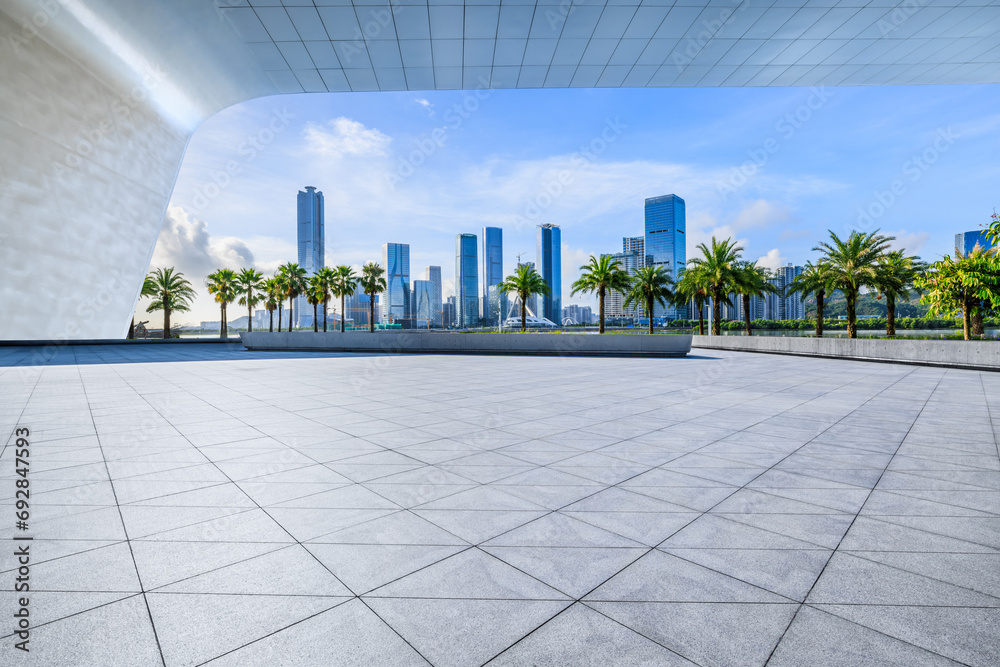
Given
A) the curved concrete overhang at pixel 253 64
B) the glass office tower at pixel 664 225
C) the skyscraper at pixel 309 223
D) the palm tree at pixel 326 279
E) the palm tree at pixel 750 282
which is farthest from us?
the skyscraper at pixel 309 223

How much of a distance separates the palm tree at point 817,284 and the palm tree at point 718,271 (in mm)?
5038

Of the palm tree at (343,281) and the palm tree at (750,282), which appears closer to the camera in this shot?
the palm tree at (750,282)

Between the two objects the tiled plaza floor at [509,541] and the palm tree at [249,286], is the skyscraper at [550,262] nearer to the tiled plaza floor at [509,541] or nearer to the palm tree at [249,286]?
the palm tree at [249,286]

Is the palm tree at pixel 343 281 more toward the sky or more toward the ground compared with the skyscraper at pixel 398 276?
more toward the ground

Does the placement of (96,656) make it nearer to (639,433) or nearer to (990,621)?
(990,621)

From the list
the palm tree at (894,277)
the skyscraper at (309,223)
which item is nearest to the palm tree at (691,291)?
the palm tree at (894,277)

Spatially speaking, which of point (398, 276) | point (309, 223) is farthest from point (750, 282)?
point (309, 223)

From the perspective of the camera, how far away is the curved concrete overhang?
466 cm

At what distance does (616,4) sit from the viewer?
8516mm

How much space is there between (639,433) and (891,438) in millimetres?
3407

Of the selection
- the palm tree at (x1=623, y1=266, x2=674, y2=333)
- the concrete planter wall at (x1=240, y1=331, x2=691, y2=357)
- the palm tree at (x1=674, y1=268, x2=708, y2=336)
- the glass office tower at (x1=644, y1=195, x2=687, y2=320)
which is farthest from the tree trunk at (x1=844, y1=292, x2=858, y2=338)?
the glass office tower at (x1=644, y1=195, x2=687, y2=320)

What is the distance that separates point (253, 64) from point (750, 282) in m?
35.7

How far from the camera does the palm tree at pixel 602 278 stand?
1439 inches

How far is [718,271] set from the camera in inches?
1407
